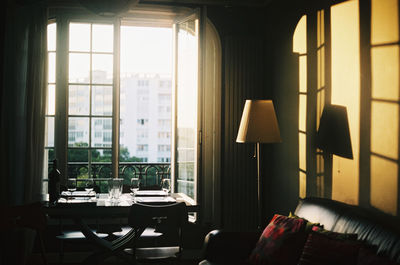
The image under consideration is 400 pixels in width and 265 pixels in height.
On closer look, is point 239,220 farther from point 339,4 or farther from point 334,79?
point 339,4

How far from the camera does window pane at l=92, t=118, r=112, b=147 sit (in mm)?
5086

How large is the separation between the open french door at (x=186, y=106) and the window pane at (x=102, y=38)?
31.1 inches

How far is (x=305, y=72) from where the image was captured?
4199mm

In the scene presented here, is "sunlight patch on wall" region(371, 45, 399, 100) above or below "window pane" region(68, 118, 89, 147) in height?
above

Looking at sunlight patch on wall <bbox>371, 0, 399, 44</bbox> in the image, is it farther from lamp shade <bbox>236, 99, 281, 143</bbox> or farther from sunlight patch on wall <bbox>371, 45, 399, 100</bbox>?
lamp shade <bbox>236, 99, 281, 143</bbox>

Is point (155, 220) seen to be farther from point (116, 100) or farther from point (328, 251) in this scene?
point (116, 100)

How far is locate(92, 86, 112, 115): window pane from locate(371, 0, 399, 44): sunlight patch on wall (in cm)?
314

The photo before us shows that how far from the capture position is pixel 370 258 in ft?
7.63

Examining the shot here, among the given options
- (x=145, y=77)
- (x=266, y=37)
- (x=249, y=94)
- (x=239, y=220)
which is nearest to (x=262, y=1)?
(x=266, y=37)

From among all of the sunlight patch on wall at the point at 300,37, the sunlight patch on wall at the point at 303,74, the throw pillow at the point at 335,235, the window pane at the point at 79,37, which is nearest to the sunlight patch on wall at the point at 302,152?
the sunlight patch on wall at the point at 303,74

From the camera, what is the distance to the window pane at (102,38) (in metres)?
5.09

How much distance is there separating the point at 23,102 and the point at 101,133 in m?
0.95

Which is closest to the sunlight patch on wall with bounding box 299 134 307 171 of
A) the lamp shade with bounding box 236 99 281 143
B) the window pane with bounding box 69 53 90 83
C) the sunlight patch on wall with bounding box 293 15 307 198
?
the sunlight patch on wall with bounding box 293 15 307 198

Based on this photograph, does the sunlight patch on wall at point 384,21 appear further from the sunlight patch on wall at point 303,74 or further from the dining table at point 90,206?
the dining table at point 90,206
